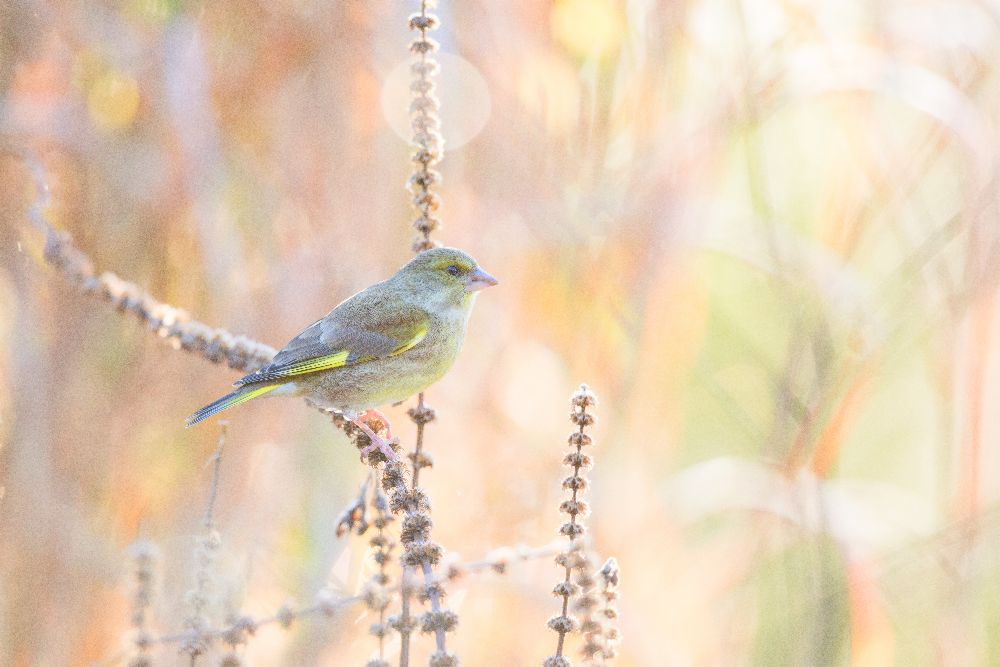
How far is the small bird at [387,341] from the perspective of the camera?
95.3 inches

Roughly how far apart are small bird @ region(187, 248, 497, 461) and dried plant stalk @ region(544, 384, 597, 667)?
50.3 inches

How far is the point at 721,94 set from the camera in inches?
101

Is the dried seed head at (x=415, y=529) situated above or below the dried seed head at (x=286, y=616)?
above

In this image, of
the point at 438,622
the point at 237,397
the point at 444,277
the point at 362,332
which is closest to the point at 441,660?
the point at 438,622

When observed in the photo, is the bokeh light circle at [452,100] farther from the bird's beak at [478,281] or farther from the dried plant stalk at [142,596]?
the dried plant stalk at [142,596]

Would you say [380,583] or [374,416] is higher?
[374,416]

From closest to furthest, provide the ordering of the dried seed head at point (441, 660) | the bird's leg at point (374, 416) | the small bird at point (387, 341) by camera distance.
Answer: the dried seed head at point (441, 660), the small bird at point (387, 341), the bird's leg at point (374, 416)

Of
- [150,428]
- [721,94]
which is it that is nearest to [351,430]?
[150,428]

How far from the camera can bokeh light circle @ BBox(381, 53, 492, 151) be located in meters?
2.51

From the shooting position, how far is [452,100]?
102 inches

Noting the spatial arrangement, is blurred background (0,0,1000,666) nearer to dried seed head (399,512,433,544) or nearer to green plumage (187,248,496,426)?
green plumage (187,248,496,426)

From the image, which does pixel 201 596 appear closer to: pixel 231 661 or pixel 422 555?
pixel 231 661

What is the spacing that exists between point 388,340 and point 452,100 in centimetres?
63

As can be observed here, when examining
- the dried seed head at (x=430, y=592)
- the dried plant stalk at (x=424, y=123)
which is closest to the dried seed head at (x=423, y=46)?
the dried plant stalk at (x=424, y=123)
